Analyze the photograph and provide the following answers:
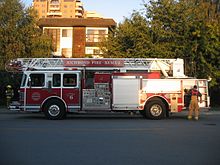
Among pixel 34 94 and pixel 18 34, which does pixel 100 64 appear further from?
pixel 18 34

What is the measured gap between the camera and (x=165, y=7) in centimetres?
3025

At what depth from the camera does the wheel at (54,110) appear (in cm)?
1872

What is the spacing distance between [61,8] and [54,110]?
158434 millimetres

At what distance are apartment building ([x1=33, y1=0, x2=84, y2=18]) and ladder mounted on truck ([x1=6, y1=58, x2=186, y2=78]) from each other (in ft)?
475

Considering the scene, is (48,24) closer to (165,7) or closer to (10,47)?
(10,47)

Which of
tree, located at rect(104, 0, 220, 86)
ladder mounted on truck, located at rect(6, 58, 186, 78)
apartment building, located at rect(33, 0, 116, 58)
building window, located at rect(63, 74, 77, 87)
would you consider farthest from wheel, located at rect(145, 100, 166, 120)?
apartment building, located at rect(33, 0, 116, 58)

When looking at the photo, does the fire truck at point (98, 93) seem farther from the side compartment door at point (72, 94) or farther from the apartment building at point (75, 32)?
the apartment building at point (75, 32)

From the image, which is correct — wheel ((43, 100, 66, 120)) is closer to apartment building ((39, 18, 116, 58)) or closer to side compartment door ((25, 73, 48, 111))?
side compartment door ((25, 73, 48, 111))

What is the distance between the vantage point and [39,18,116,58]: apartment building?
173ft

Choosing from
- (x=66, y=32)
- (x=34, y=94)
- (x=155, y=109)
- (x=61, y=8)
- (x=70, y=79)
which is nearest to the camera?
(x=155, y=109)

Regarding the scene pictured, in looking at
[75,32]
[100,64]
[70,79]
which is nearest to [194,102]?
[100,64]

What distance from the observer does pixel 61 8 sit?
566ft

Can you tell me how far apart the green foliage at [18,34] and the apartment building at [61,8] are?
130m

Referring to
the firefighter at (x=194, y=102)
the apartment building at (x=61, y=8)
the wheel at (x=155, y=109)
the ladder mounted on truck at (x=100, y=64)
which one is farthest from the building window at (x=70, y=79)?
the apartment building at (x=61, y=8)
